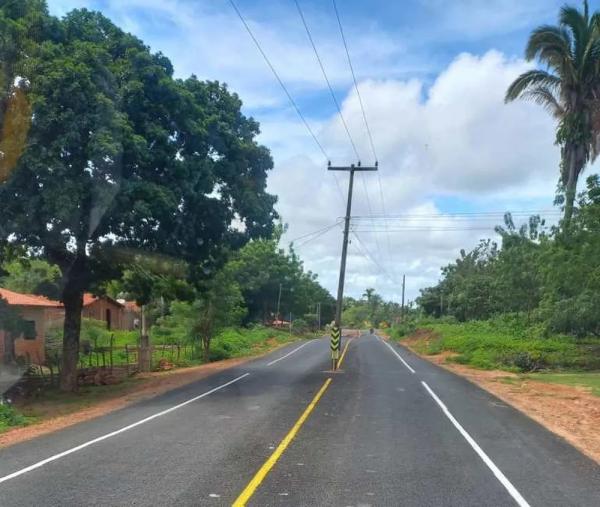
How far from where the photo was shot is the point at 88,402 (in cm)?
1991

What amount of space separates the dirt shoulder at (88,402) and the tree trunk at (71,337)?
715 mm

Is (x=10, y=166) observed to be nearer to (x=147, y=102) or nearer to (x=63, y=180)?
(x=63, y=180)

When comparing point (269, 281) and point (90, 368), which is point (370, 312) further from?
point (90, 368)

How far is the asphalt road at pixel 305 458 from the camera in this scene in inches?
299

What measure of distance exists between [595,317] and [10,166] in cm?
2489

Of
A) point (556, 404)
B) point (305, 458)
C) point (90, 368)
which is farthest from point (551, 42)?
point (305, 458)

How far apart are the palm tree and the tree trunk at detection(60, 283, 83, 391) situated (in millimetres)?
23361

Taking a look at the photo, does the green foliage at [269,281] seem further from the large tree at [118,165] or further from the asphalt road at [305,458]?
the asphalt road at [305,458]

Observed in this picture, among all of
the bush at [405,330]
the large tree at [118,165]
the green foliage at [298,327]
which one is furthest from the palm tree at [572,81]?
the green foliage at [298,327]

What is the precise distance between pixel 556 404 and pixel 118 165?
13833 mm

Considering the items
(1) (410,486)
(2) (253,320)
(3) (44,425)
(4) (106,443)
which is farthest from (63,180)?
(2) (253,320)

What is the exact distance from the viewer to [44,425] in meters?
14.8

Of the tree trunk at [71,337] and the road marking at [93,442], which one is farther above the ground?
the tree trunk at [71,337]

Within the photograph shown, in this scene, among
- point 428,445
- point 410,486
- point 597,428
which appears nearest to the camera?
point 410,486
